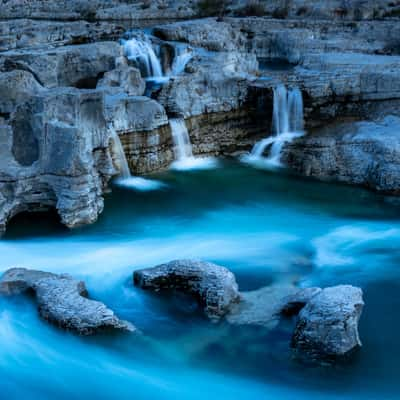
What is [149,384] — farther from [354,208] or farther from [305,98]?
[305,98]

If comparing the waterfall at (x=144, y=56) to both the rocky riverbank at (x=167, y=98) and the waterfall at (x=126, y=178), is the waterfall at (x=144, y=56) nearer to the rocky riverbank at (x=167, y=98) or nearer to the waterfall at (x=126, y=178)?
the rocky riverbank at (x=167, y=98)

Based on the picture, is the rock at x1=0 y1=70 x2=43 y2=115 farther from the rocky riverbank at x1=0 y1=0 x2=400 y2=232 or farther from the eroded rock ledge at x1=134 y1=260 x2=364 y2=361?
the eroded rock ledge at x1=134 y1=260 x2=364 y2=361

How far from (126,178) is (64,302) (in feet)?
17.4

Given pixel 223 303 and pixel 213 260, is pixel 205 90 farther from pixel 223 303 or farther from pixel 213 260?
pixel 223 303

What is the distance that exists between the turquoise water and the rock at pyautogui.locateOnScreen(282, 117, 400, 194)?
35 cm

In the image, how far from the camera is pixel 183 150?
43.7 ft

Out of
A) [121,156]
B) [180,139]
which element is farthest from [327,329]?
[180,139]

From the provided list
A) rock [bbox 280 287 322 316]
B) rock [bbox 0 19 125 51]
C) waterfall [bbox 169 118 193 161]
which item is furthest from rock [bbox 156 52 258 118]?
rock [bbox 280 287 322 316]

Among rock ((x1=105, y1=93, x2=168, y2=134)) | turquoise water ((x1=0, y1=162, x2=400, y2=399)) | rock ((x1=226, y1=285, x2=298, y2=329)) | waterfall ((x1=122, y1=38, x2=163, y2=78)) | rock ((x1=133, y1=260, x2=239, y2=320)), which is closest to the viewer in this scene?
turquoise water ((x1=0, y1=162, x2=400, y2=399))

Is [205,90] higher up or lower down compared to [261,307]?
higher up

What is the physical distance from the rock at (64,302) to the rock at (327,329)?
6.26ft

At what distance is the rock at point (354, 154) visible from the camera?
11.8 metres

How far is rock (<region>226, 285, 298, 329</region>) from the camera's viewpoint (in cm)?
714

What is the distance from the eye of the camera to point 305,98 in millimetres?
13641
